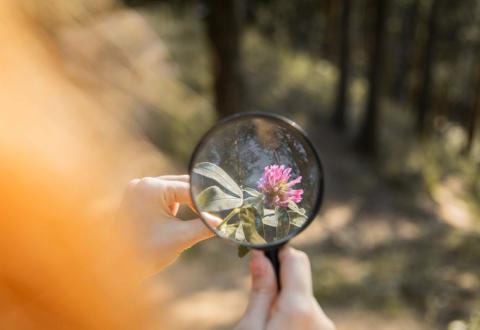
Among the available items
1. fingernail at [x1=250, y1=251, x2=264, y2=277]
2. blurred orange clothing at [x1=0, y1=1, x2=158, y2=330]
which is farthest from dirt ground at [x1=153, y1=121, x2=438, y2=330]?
fingernail at [x1=250, y1=251, x2=264, y2=277]

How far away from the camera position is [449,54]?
25312 mm

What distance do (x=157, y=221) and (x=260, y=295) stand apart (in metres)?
0.43

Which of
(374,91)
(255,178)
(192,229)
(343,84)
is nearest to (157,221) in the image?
(192,229)

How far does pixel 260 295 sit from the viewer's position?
1.67 metres

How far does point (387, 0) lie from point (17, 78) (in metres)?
16.4

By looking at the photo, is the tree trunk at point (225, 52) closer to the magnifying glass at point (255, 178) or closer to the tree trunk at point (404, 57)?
the magnifying glass at point (255, 178)

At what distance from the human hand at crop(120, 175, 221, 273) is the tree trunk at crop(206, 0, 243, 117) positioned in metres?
9.44

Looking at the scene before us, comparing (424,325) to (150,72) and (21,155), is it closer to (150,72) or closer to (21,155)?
(150,72)

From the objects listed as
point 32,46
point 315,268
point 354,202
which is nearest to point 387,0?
point 354,202

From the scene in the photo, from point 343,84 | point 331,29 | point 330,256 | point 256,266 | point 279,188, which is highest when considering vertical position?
point 331,29

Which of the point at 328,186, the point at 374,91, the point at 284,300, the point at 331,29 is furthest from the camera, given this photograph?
the point at 331,29

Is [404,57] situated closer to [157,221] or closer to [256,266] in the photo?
[157,221]

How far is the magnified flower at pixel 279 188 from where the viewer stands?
1898mm

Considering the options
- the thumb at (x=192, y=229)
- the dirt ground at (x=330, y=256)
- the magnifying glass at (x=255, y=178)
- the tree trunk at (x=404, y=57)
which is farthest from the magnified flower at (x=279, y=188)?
the tree trunk at (x=404, y=57)
